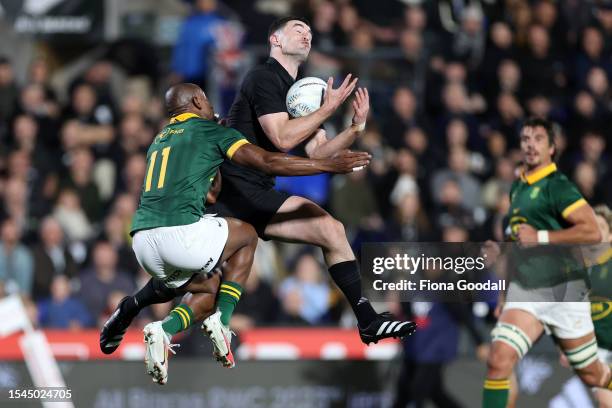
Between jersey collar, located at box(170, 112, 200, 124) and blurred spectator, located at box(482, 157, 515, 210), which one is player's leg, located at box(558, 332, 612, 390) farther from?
blurred spectator, located at box(482, 157, 515, 210)

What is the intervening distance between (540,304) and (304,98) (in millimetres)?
2622

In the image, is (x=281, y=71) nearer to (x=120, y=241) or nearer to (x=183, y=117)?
(x=183, y=117)

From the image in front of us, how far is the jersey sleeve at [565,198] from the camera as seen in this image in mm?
10359

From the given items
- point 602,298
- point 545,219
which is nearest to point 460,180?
point 602,298

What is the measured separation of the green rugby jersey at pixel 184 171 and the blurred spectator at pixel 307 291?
4430mm

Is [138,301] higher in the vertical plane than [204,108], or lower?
lower

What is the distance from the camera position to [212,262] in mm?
9289

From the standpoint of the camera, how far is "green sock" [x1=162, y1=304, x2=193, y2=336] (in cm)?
917

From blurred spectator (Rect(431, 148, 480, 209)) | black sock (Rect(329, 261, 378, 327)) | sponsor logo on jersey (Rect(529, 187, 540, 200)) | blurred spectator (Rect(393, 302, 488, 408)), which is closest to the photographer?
black sock (Rect(329, 261, 378, 327))

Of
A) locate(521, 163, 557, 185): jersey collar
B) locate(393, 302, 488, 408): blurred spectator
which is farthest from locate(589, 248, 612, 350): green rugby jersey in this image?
locate(393, 302, 488, 408): blurred spectator

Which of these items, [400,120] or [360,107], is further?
[400,120]

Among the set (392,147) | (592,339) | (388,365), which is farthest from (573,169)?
(592,339)

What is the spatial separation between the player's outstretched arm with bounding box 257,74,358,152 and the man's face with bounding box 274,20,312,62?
491mm

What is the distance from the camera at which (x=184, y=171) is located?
917 centimetres
